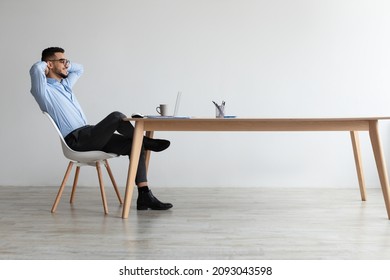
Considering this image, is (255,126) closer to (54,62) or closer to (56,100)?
(56,100)

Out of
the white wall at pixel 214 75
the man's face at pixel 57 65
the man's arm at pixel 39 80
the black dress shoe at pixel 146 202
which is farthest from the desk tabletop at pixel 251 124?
the white wall at pixel 214 75

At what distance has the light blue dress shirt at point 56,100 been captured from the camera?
3848 millimetres

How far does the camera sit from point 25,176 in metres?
5.57

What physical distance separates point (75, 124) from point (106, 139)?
12.6 inches

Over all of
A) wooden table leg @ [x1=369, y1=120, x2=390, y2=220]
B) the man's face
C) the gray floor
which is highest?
the man's face

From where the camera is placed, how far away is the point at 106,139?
3.85 m

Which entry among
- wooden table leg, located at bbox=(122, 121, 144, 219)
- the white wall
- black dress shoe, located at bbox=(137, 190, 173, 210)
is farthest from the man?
the white wall

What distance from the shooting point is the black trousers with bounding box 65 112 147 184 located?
12.4 feet

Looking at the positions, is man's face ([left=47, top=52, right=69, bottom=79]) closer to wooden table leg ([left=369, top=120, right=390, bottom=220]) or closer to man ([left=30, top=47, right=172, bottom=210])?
man ([left=30, top=47, right=172, bottom=210])

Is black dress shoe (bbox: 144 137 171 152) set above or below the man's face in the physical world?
below

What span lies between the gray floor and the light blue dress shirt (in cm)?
61

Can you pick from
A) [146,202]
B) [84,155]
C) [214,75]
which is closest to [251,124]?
[146,202]

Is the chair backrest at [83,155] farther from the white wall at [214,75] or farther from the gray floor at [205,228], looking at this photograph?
the white wall at [214,75]
